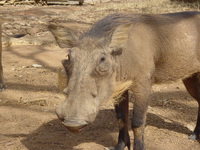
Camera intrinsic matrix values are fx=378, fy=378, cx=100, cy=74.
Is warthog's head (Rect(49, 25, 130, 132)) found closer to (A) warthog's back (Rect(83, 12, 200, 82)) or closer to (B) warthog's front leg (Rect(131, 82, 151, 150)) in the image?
(A) warthog's back (Rect(83, 12, 200, 82))

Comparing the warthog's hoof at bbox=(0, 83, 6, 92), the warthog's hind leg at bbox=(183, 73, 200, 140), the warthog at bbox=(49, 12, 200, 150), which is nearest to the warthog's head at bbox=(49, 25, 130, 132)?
the warthog at bbox=(49, 12, 200, 150)

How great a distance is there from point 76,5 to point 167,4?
505cm

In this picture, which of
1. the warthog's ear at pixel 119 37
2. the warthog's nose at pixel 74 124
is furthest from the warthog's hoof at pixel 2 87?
the warthog's nose at pixel 74 124

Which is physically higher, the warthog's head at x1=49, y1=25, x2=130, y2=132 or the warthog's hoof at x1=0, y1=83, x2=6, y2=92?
the warthog's head at x1=49, y1=25, x2=130, y2=132

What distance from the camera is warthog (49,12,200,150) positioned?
2285mm

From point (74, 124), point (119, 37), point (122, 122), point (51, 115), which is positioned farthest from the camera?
point (51, 115)

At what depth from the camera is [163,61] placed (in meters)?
3.21

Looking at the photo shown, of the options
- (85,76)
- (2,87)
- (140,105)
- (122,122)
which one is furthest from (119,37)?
(2,87)

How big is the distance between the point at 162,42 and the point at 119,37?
0.75 meters

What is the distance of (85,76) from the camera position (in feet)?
7.63

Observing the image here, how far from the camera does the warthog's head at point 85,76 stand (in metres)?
2.19

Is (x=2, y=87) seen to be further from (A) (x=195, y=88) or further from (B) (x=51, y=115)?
(A) (x=195, y=88)

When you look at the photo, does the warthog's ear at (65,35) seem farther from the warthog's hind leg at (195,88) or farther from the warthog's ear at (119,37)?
the warthog's hind leg at (195,88)

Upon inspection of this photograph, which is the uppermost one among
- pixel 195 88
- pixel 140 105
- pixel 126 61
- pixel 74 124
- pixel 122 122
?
pixel 126 61
